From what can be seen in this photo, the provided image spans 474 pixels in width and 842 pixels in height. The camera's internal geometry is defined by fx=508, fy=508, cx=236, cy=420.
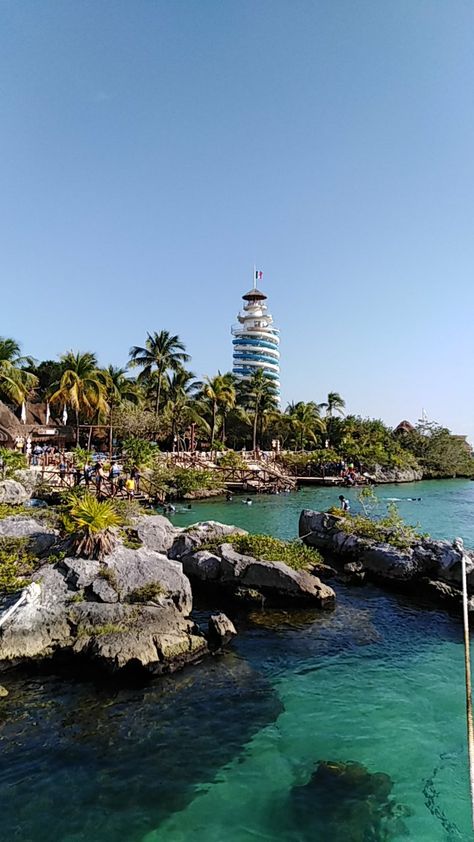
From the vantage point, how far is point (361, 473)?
5938 cm

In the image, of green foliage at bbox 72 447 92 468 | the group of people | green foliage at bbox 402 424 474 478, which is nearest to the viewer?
the group of people

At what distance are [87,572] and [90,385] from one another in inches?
1357

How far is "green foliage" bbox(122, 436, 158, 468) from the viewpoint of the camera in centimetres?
3819

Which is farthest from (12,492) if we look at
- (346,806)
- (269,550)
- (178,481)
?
(346,806)

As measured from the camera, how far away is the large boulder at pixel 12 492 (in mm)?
28219

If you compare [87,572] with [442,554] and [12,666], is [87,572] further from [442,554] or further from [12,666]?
[442,554]

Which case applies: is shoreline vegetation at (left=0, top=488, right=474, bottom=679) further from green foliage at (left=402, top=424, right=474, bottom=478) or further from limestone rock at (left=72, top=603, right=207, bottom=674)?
green foliage at (left=402, top=424, right=474, bottom=478)

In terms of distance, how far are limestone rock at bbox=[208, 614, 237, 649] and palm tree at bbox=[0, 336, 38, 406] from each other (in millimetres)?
34729

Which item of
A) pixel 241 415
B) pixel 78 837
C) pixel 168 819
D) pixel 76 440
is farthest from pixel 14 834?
pixel 241 415

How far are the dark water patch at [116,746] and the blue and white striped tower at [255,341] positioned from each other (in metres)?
102

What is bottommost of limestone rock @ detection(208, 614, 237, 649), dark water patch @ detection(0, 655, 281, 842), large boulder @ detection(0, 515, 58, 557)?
dark water patch @ detection(0, 655, 281, 842)

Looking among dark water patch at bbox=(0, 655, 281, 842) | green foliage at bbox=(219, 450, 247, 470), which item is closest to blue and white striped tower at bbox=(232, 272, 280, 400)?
green foliage at bbox=(219, 450, 247, 470)

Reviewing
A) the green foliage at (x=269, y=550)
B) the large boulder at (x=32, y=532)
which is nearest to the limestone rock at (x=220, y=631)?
the green foliage at (x=269, y=550)

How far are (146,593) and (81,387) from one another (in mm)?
34800
